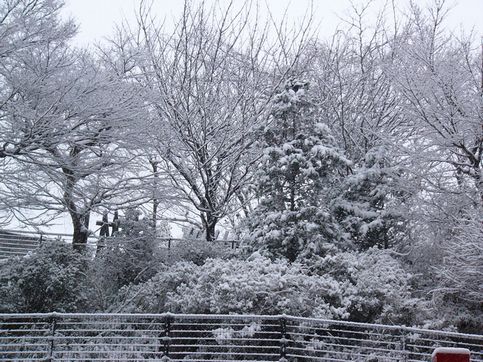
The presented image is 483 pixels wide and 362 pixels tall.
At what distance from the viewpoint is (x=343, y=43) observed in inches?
904

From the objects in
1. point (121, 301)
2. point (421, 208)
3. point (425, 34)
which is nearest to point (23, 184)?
point (121, 301)

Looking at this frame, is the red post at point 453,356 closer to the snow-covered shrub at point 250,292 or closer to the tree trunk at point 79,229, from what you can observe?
the snow-covered shrub at point 250,292

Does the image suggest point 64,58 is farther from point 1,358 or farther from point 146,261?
point 1,358

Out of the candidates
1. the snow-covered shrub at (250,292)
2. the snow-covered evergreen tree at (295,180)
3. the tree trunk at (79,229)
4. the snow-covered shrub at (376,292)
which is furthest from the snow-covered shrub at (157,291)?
the tree trunk at (79,229)

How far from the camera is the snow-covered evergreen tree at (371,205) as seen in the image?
560 inches

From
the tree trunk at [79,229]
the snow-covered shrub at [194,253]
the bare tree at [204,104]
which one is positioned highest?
the bare tree at [204,104]

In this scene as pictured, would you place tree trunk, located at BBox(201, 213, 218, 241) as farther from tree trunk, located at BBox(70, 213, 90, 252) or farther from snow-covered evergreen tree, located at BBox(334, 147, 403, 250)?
snow-covered evergreen tree, located at BBox(334, 147, 403, 250)

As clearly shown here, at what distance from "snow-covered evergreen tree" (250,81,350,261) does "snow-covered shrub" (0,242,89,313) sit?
491cm

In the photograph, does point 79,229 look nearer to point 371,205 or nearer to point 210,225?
point 210,225

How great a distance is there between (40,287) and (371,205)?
9281mm

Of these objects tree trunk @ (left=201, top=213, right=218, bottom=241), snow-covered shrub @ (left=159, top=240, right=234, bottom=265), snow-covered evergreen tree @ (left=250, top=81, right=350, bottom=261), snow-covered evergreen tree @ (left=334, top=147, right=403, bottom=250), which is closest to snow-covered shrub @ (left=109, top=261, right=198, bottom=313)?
snow-covered shrub @ (left=159, top=240, right=234, bottom=265)

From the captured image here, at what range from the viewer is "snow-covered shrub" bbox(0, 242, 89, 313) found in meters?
11.1

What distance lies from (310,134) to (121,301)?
6.93m

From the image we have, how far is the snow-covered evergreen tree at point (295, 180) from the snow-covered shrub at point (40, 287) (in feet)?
16.1
